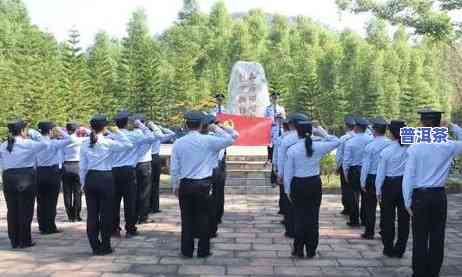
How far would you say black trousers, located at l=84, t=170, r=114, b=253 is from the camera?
6.08 meters

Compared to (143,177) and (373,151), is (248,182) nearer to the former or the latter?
(143,177)

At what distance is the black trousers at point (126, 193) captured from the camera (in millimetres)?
7078

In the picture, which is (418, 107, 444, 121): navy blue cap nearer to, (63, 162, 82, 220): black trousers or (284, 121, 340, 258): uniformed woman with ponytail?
(284, 121, 340, 258): uniformed woman with ponytail

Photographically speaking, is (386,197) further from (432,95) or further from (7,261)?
(432,95)

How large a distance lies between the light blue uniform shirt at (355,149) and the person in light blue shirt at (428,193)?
273 centimetres

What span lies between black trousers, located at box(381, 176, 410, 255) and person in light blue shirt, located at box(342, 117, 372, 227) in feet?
4.76

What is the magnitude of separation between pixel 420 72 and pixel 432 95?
436cm

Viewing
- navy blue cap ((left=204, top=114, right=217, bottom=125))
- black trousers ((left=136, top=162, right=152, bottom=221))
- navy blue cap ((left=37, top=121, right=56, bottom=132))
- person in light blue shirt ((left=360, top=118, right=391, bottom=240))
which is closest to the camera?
navy blue cap ((left=204, top=114, right=217, bottom=125))

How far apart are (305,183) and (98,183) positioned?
2371mm

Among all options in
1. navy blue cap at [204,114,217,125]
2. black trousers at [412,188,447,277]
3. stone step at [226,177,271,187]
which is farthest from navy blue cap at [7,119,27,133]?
stone step at [226,177,271,187]

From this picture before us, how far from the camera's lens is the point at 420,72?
46.9 meters

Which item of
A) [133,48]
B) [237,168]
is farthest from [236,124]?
[133,48]

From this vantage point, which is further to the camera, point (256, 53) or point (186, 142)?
point (256, 53)

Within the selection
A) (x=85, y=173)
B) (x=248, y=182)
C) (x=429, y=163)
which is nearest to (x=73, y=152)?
(x=85, y=173)
